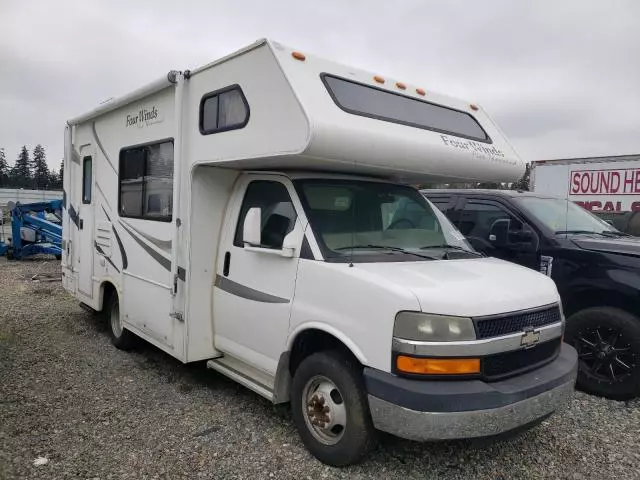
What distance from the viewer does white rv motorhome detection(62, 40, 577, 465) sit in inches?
123

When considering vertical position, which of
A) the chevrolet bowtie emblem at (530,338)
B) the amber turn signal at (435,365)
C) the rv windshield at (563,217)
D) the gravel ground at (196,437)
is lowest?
the gravel ground at (196,437)

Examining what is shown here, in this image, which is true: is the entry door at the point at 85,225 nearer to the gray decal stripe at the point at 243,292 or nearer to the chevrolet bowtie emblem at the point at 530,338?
the gray decal stripe at the point at 243,292

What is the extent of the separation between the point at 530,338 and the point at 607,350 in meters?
2.13

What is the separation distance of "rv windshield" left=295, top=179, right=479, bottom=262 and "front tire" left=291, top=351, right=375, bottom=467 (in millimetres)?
751

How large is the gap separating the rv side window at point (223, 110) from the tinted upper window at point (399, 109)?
70cm

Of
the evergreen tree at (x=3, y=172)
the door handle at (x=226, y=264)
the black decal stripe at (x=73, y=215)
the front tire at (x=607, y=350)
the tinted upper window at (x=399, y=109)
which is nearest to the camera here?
the tinted upper window at (x=399, y=109)

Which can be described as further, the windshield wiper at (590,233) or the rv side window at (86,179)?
the rv side window at (86,179)

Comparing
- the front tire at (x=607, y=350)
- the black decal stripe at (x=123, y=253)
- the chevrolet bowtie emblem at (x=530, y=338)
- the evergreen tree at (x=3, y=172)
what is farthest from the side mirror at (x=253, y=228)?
the evergreen tree at (x=3, y=172)

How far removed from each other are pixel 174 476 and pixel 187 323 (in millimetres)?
1484

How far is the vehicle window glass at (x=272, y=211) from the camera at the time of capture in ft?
13.4

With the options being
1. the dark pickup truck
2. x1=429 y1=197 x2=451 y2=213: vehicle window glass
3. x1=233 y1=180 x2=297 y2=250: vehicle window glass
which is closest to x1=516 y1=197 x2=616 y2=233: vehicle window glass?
the dark pickup truck

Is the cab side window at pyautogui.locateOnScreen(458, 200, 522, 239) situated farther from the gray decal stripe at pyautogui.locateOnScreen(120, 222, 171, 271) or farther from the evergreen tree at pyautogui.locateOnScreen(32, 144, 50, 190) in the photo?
the evergreen tree at pyautogui.locateOnScreen(32, 144, 50, 190)

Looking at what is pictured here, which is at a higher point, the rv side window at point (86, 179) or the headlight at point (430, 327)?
the rv side window at point (86, 179)

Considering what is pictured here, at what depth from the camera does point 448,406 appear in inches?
118
